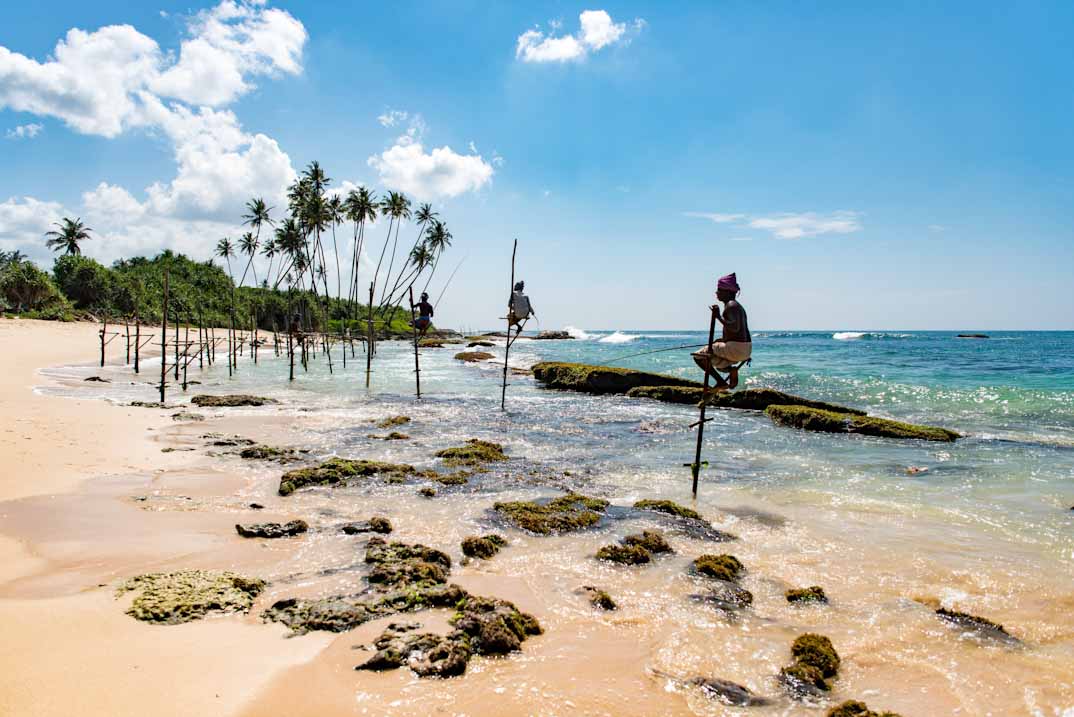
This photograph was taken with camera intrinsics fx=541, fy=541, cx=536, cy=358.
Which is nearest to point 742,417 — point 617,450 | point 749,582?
point 617,450

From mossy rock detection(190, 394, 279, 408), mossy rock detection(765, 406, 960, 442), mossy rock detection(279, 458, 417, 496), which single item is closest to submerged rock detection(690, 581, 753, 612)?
mossy rock detection(279, 458, 417, 496)

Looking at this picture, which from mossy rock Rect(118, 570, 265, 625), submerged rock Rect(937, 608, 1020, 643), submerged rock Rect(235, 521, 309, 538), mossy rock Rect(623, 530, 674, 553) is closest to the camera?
mossy rock Rect(118, 570, 265, 625)

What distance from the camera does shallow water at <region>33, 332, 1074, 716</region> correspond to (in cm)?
426

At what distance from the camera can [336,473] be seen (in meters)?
9.82

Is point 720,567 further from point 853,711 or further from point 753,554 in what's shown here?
point 853,711

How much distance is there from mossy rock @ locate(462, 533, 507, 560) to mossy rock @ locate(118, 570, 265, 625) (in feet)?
7.41

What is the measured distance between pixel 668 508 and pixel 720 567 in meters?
2.38

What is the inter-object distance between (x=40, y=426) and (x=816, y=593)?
1515 centimetres

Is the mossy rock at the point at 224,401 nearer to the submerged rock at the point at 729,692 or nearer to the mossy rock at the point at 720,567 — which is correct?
the mossy rock at the point at 720,567

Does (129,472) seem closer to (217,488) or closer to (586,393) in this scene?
(217,488)

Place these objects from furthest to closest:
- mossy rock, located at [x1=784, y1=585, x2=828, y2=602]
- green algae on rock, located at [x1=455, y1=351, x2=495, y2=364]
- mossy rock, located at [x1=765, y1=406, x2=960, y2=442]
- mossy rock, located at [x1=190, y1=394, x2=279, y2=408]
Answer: green algae on rock, located at [x1=455, y1=351, x2=495, y2=364] < mossy rock, located at [x1=190, y1=394, x2=279, y2=408] < mossy rock, located at [x1=765, y1=406, x2=960, y2=442] < mossy rock, located at [x1=784, y1=585, x2=828, y2=602]

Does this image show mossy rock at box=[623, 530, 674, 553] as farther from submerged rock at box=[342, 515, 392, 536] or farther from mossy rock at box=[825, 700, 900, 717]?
submerged rock at box=[342, 515, 392, 536]

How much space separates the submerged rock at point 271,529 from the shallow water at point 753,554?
260mm

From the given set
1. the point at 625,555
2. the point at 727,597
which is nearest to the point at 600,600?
the point at 625,555
